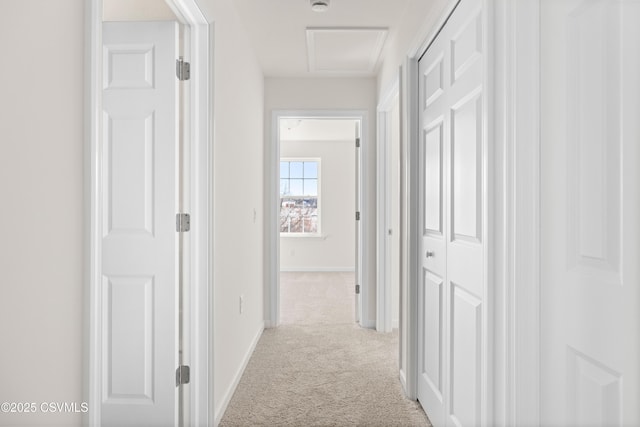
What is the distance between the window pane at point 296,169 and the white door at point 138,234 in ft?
20.3

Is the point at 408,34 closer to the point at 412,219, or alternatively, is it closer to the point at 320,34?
the point at 320,34

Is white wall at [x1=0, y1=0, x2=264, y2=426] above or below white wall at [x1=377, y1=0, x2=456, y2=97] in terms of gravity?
below

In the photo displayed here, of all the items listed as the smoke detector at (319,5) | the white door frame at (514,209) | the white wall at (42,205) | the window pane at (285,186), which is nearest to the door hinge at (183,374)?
the white wall at (42,205)

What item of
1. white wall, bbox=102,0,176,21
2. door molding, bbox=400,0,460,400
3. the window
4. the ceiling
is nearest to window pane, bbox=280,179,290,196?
the window

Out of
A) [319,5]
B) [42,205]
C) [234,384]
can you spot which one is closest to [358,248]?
[234,384]

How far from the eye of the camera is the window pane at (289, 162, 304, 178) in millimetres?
8344

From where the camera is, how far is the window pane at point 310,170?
27.4 feet

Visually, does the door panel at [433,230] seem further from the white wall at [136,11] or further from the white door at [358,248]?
the white door at [358,248]

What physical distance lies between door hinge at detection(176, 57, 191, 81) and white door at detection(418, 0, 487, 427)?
121 cm

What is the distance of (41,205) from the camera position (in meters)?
0.90

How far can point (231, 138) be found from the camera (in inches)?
107

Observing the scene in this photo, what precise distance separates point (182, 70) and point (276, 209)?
2.31 m

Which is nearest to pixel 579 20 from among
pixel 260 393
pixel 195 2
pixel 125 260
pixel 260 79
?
pixel 195 2

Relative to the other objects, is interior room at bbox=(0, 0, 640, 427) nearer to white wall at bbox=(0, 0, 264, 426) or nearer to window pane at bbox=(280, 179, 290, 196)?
white wall at bbox=(0, 0, 264, 426)
